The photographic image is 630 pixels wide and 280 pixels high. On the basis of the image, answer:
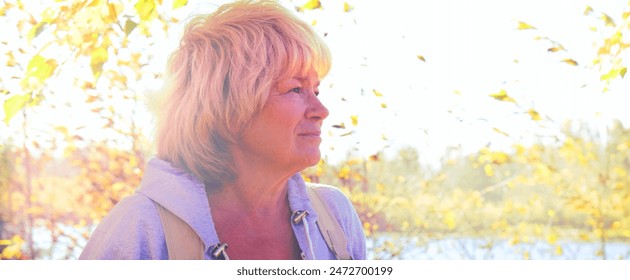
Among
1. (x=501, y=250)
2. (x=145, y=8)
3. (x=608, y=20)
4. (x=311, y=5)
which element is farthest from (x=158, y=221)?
(x=501, y=250)

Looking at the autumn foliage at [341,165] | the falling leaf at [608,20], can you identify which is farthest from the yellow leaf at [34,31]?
the falling leaf at [608,20]

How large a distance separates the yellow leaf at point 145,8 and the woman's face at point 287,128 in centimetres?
35

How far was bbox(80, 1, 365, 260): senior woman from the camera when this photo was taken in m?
1.47

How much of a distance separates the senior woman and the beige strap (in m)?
0.11

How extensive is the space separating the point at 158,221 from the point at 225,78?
14.4 inches

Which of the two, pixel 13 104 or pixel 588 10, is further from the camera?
pixel 588 10

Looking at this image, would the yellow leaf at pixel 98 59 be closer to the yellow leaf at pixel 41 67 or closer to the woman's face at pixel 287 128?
the yellow leaf at pixel 41 67

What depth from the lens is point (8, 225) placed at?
2643 millimetres

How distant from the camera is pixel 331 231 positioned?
4.91 ft

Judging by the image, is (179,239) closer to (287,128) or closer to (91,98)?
(287,128)

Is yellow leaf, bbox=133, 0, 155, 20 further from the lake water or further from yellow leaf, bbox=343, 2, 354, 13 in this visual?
the lake water

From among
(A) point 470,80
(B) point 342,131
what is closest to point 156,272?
(B) point 342,131

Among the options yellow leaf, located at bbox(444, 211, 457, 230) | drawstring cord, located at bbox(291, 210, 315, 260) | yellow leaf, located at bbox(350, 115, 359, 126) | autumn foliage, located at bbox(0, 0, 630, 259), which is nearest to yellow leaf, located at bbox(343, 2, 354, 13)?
autumn foliage, located at bbox(0, 0, 630, 259)

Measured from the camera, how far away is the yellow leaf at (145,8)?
5.18 ft
